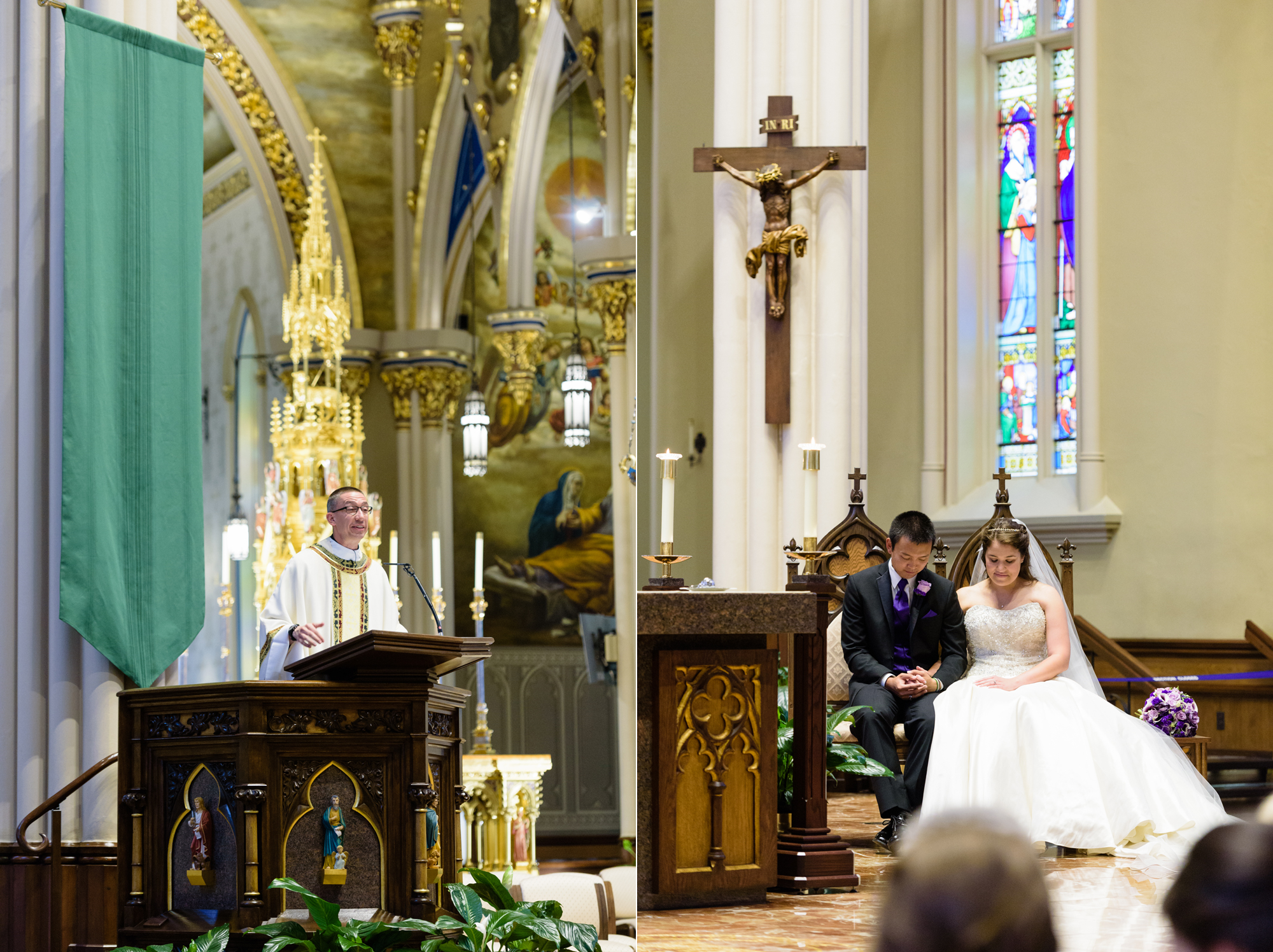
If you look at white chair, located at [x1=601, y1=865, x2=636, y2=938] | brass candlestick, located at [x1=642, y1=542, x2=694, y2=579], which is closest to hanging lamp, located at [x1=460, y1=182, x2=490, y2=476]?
white chair, located at [x1=601, y1=865, x2=636, y2=938]

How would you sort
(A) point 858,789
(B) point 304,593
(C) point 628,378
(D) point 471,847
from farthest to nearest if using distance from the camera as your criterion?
(C) point 628,378
(D) point 471,847
(A) point 858,789
(B) point 304,593

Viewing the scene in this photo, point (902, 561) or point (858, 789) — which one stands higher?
point (902, 561)

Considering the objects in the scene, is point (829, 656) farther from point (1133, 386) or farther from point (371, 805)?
point (1133, 386)

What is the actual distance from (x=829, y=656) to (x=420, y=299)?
4.23 metres

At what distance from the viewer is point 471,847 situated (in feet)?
29.1

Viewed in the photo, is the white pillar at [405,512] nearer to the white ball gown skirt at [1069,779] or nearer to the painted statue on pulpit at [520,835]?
the painted statue on pulpit at [520,835]

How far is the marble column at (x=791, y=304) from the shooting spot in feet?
29.5

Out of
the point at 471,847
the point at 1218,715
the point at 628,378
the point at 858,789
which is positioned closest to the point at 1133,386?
the point at 1218,715

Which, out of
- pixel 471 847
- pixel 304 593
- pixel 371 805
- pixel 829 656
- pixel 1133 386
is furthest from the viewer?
pixel 1133 386

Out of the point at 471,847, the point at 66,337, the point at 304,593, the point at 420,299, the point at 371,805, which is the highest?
the point at 420,299

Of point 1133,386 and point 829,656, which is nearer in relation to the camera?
point 829,656

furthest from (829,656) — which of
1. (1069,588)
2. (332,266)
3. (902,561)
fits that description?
(332,266)

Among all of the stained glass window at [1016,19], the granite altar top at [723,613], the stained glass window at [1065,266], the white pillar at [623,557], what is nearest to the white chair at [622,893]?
the white pillar at [623,557]

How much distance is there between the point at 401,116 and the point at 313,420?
2119 millimetres
